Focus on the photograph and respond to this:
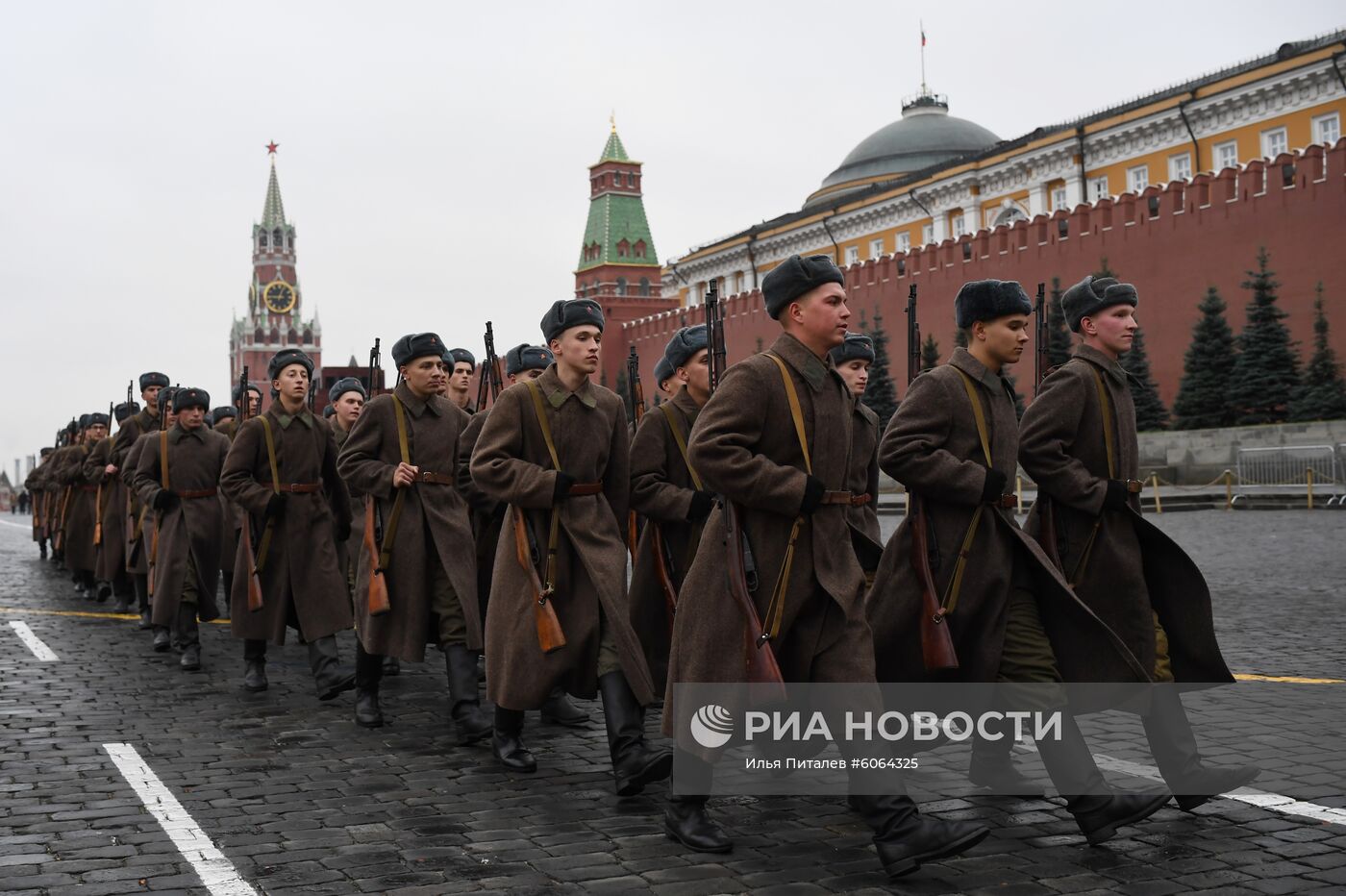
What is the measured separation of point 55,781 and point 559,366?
2.60 m

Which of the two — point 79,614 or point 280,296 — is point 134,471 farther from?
point 280,296

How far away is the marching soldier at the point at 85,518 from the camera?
1441 cm

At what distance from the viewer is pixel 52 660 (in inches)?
356

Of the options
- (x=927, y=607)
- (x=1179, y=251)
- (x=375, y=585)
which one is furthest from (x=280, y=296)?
(x=927, y=607)

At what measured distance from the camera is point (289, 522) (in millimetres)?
7750

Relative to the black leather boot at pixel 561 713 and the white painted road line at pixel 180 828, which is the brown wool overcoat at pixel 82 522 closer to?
the black leather boot at pixel 561 713

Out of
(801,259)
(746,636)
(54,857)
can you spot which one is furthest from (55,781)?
(801,259)

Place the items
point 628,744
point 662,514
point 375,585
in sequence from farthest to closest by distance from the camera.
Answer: point 375,585 < point 662,514 < point 628,744

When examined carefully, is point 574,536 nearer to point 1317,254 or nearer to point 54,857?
point 54,857

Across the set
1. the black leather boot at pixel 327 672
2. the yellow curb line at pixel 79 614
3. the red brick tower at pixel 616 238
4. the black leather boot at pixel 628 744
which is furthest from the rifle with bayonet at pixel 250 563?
the red brick tower at pixel 616 238

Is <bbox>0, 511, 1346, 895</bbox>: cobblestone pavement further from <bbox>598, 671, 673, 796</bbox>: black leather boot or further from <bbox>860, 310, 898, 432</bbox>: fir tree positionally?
<bbox>860, 310, 898, 432</bbox>: fir tree

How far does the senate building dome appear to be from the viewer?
5728 centimetres

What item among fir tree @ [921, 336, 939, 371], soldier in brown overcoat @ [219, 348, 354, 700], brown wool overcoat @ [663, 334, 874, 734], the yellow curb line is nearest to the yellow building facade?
fir tree @ [921, 336, 939, 371]

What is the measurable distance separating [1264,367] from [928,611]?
25492 millimetres
